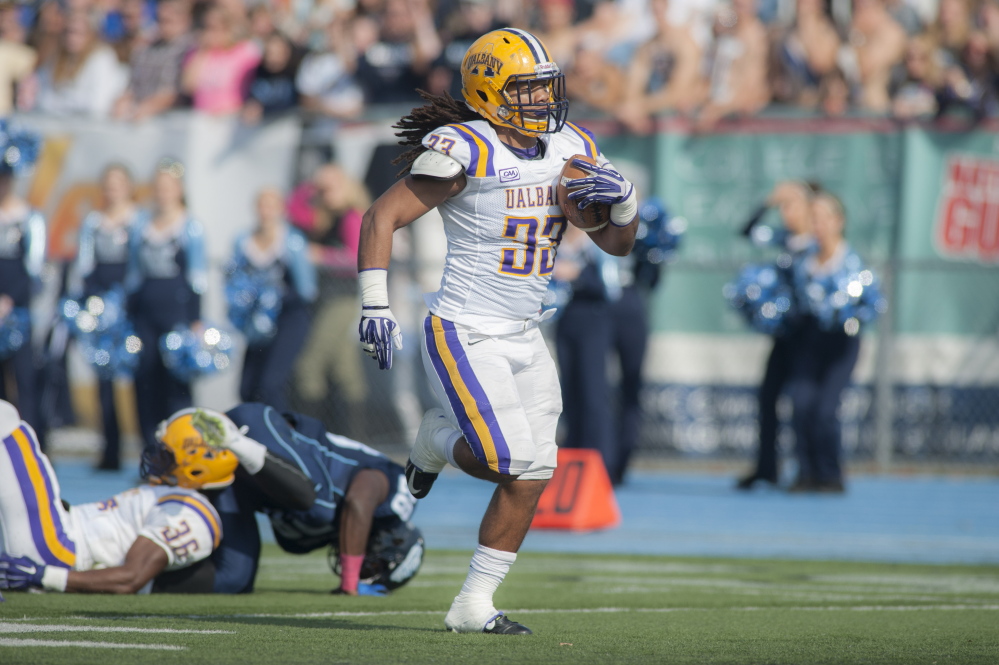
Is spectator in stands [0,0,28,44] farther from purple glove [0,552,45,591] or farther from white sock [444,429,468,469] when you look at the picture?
white sock [444,429,468,469]

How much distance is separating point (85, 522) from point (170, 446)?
49 cm

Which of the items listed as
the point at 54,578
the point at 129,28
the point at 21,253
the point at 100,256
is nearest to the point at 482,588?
the point at 54,578

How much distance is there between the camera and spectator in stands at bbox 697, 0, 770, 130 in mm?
12625

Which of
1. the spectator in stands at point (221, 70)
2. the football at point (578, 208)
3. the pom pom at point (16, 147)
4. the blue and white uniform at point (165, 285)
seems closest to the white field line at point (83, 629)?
the football at point (578, 208)

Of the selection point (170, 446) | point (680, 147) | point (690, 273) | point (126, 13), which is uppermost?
point (126, 13)

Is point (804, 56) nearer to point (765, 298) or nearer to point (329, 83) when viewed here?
point (765, 298)

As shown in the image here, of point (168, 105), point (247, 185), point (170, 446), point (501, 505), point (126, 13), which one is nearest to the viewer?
point (501, 505)

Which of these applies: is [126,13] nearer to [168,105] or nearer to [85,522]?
[168,105]

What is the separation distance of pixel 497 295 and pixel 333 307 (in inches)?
327

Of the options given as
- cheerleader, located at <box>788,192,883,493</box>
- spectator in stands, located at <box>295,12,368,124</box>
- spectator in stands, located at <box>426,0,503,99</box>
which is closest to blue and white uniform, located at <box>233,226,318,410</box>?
spectator in stands, located at <box>295,12,368,124</box>

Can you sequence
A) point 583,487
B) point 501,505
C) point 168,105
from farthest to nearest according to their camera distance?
point 168,105 → point 583,487 → point 501,505

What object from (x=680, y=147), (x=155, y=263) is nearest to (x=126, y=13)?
(x=155, y=263)

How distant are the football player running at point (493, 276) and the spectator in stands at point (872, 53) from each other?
8.13 metres

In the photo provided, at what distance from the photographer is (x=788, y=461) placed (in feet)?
45.0
